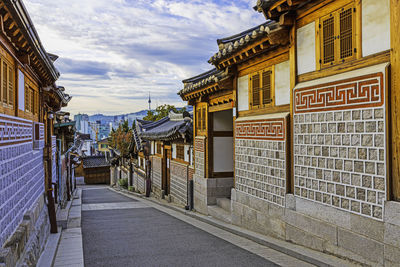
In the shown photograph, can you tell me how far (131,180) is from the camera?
32.8 metres

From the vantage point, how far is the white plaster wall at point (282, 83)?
27.4 ft

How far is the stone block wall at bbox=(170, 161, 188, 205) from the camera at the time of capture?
669 inches

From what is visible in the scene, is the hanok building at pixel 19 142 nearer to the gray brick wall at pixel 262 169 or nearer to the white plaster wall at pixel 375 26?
the white plaster wall at pixel 375 26

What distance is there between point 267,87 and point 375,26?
380 cm

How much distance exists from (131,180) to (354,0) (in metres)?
29.0

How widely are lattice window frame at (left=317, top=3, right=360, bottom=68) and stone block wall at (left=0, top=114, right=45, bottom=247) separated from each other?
578 cm

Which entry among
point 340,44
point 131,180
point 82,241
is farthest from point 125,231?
point 131,180

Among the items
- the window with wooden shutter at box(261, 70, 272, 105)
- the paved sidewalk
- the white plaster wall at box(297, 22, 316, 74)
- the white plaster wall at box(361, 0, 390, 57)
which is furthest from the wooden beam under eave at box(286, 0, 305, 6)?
the paved sidewalk

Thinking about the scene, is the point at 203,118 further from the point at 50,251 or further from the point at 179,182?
the point at 50,251

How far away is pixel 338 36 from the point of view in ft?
21.1

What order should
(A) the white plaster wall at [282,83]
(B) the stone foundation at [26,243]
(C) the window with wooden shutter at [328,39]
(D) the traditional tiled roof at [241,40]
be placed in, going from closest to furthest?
(B) the stone foundation at [26,243]
(C) the window with wooden shutter at [328,39]
(D) the traditional tiled roof at [241,40]
(A) the white plaster wall at [282,83]

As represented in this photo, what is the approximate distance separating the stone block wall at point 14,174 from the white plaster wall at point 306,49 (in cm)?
573

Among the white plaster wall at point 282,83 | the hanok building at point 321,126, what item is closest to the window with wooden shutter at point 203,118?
the hanok building at point 321,126

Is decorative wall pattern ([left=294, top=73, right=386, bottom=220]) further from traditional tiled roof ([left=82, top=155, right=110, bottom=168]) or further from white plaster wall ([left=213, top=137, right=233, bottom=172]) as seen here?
traditional tiled roof ([left=82, top=155, right=110, bottom=168])
